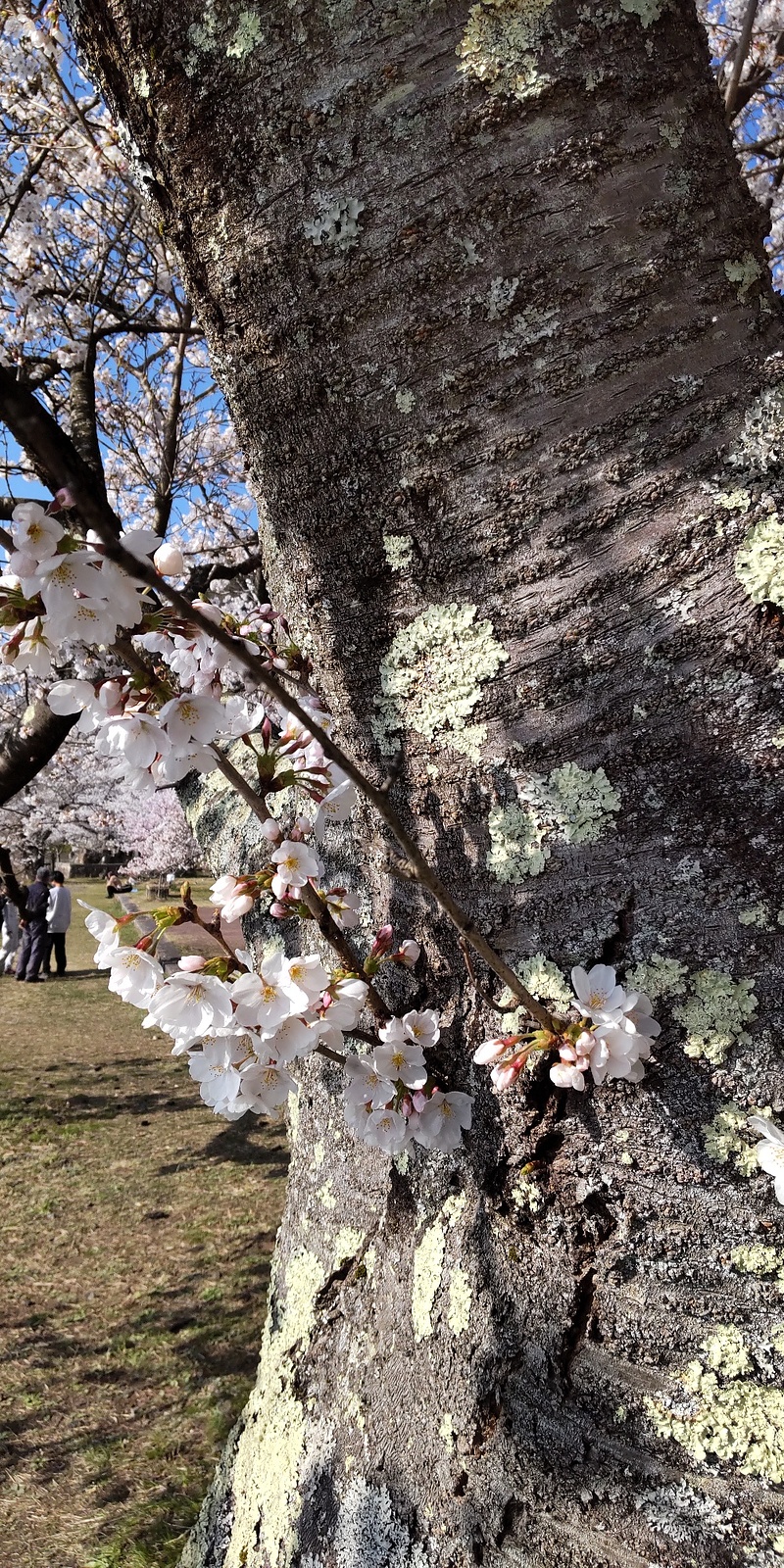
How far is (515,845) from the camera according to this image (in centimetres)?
107

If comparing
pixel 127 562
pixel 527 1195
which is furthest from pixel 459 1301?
pixel 127 562

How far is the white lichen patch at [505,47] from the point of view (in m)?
0.97

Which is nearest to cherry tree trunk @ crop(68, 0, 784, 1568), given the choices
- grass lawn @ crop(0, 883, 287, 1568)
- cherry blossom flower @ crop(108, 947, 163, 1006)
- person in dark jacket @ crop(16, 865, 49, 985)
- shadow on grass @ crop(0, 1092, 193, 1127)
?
cherry blossom flower @ crop(108, 947, 163, 1006)

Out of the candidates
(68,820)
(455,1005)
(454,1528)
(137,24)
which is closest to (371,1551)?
(454,1528)

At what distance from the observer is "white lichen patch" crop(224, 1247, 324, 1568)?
53.1 inches

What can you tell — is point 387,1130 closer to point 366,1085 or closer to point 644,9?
point 366,1085

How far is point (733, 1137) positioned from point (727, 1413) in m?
0.31

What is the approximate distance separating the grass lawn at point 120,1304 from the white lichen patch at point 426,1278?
8.53 ft

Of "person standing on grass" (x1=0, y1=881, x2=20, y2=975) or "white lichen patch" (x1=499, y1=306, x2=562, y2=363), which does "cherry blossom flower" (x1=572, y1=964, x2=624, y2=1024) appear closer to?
"white lichen patch" (x1=499, y1=306, x2=562, y2=363)

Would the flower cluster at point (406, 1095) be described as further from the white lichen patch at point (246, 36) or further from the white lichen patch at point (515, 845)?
the white lichen patch at point (246, 36)

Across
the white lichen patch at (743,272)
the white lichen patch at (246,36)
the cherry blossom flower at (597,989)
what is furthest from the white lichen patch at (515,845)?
the white lichen patch at (246,36)

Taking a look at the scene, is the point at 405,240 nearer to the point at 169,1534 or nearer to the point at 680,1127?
the point at 680,1127

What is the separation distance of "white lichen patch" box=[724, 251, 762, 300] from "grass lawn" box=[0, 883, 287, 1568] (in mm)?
3867

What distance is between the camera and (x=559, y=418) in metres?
1.00
